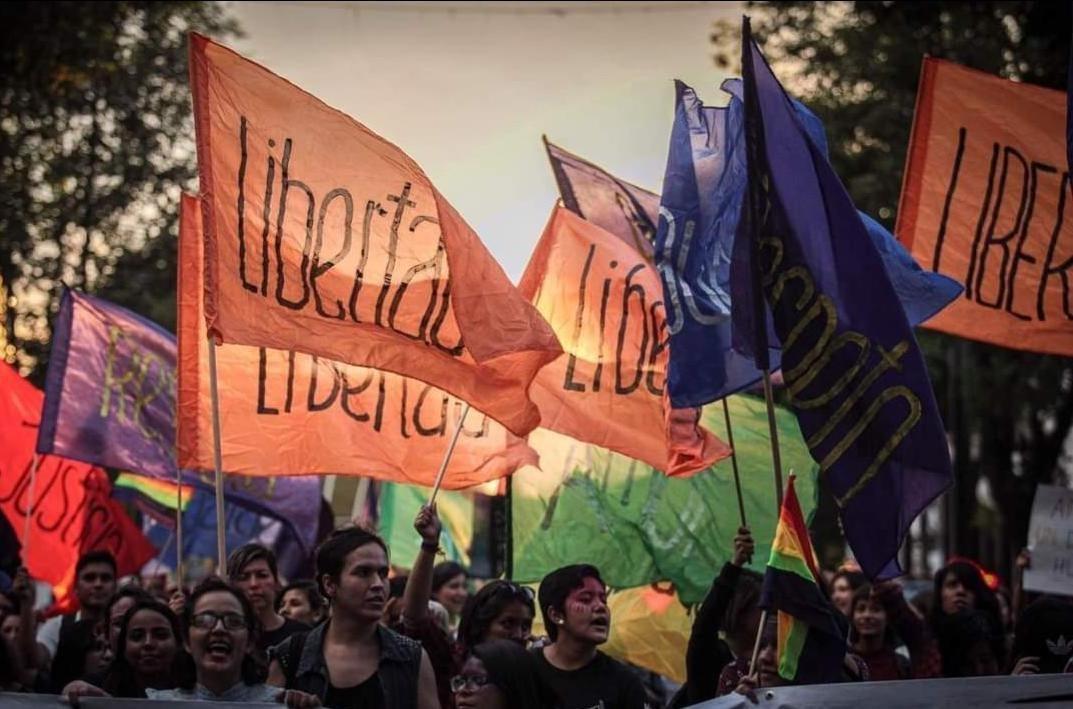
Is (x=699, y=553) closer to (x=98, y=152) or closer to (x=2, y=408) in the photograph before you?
(x=2, y=408)

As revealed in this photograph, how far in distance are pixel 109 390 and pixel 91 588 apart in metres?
1.97

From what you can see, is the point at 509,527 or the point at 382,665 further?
the point at 509,527

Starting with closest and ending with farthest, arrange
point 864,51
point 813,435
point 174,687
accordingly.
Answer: point 174,687 < point 813,435 < point 864,51

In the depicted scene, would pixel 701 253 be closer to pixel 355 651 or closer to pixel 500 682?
pixel 500 682

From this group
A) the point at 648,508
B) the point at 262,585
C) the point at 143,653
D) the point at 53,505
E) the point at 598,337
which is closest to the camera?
the point at 143,653

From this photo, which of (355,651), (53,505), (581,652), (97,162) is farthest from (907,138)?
(355,651)

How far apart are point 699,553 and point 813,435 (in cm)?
339

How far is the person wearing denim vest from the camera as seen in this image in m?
7.48

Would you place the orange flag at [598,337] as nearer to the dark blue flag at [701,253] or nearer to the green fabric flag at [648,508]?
the green fabric flag at [648,508]

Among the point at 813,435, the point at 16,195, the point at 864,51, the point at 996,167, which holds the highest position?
the point at 864,51

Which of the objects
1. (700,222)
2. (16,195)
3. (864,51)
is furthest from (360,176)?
(864,51)

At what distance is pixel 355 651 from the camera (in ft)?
25.0

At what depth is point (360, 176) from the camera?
9.48 meters

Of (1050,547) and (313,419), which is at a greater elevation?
(313,419)
